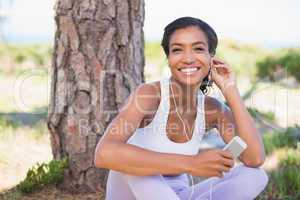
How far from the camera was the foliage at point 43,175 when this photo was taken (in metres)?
3.37

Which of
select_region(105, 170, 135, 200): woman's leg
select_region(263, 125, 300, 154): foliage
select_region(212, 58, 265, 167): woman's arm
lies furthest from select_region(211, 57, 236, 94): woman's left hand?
select_region(263, 125, 300, 154): foliage

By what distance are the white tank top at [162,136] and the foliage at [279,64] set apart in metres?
7.97

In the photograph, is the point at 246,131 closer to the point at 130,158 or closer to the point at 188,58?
the point at 188,58

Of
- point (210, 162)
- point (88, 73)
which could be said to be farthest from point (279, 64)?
point (210, 162)

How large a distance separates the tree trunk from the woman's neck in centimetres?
73

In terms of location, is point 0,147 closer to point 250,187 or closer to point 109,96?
point 109,96

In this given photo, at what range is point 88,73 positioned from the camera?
3.33 meters

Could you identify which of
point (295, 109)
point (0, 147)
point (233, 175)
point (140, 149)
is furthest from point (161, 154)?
point (295, 109)

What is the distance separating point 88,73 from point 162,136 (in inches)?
37.3

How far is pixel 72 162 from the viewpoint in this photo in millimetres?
3424

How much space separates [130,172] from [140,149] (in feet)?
0.39

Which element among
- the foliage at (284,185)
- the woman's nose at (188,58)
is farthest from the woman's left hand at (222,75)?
the foliage at (284,185)

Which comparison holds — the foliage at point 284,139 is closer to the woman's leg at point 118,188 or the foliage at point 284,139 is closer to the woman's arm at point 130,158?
the woman's leg at point 118,188

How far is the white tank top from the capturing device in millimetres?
2574
